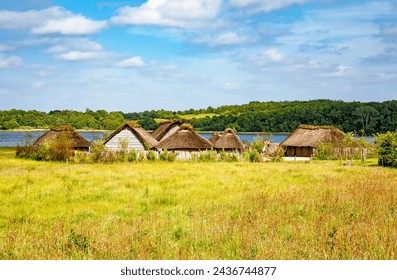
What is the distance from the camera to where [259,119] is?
148375 millimetres

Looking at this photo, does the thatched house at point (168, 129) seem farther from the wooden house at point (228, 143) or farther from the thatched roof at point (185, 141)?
the wooden house at point (228, 143)

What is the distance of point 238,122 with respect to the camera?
148125mm

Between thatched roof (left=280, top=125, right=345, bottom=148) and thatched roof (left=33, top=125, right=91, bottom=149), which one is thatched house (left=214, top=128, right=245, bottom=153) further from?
thatched roof (left=33, top=125, right=91, bottom=149)

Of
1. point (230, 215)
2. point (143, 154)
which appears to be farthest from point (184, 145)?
point (230, 215)

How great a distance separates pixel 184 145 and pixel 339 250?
40.4 metres

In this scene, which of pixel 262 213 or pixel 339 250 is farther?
pixel 262 213

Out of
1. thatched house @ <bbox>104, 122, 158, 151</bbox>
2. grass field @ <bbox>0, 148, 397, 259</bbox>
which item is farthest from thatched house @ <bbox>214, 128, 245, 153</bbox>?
grass field @ <bbox>0, 148, 397, 259</bbox>

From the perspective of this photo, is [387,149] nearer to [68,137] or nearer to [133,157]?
[133,157]

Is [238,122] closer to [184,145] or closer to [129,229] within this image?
[184,145]

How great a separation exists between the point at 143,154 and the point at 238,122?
110 meters

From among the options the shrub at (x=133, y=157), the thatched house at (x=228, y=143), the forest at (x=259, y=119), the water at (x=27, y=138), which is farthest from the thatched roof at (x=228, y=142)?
the forest at (x=259, y=119)

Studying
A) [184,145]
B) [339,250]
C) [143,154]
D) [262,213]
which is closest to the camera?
[339,250]

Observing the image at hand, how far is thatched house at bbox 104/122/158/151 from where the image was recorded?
48.7m
